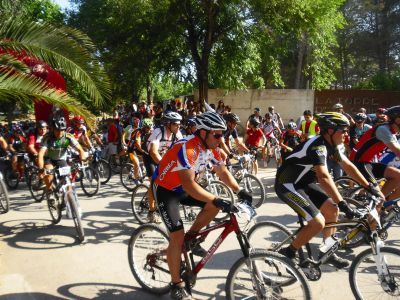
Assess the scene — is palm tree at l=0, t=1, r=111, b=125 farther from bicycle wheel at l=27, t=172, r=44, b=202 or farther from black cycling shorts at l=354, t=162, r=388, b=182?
black cycling shorts at l=354, t=162, r=388, b=182

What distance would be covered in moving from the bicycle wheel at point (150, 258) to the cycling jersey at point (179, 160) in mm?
582

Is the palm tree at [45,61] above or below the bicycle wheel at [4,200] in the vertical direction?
above

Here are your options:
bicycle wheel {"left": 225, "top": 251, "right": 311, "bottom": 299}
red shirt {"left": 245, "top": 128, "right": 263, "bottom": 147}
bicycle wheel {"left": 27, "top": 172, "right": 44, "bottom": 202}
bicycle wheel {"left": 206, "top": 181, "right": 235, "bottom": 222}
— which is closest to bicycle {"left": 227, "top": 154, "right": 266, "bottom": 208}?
bicycle wheel {"left": 206, "top": 181, "right": 235, "bottom": 222}

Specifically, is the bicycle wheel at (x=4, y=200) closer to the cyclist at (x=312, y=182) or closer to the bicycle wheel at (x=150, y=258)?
the bicycle wheel at (x=150, y=258)

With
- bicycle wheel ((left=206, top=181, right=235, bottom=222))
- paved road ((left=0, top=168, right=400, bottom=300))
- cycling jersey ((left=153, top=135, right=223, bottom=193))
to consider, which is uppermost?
cycling jersey ((left=153, top=135, right=223, bottom=193))

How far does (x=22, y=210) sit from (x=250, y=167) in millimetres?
5201

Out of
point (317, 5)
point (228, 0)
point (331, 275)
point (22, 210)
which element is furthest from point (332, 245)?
point (317, 5)

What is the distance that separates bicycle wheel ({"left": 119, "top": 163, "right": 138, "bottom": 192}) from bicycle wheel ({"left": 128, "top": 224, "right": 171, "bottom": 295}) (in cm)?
508

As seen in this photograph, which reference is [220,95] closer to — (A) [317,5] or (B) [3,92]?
(A) [317,5]

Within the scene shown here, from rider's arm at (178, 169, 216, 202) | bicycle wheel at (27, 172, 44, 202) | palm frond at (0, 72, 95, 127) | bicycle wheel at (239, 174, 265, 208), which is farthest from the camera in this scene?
bicycle wheel at (27, 172, 44, 202)

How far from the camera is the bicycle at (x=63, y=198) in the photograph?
603cm

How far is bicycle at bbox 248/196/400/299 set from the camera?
12.1ft

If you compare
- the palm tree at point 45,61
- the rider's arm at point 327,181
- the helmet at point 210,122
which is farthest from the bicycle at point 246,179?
the helmet at point 210,122

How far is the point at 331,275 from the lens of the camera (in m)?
4.82
